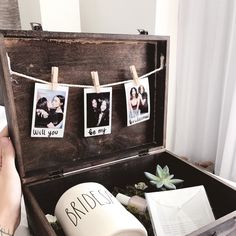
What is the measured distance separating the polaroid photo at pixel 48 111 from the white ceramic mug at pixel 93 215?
→ 0.53 ft

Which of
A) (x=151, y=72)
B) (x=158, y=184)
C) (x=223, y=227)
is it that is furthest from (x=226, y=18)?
(x=223, y=227)

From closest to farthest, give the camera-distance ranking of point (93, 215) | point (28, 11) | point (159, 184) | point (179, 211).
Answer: point (93, 215)
point (179, 211)
point (159, 184)
point (28, 11)

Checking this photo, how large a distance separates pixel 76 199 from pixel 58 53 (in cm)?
33

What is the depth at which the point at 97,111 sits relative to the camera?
0.64m

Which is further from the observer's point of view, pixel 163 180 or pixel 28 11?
pixel 28 11

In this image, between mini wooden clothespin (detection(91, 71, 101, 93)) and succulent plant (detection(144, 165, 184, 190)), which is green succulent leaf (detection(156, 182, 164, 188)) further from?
mini wooden clothespin (detection(91, 71, 101, 93))

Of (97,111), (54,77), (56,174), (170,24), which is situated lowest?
(56,174)

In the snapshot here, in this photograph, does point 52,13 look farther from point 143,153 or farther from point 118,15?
point 143,153

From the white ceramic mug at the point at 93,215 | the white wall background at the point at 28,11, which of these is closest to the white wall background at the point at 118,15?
the white wall background at the point at 28,11

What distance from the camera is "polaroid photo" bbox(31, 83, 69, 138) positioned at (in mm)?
552

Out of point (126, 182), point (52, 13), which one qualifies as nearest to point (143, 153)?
point (126, 182)

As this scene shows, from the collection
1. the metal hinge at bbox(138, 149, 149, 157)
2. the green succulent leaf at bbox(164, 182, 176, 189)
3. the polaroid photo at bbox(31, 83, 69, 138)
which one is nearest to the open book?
the green succulent leaf at bbox(164, 182, 176, 189)

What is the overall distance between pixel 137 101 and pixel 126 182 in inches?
9.7

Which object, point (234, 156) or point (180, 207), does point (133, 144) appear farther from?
point (234, 156)
